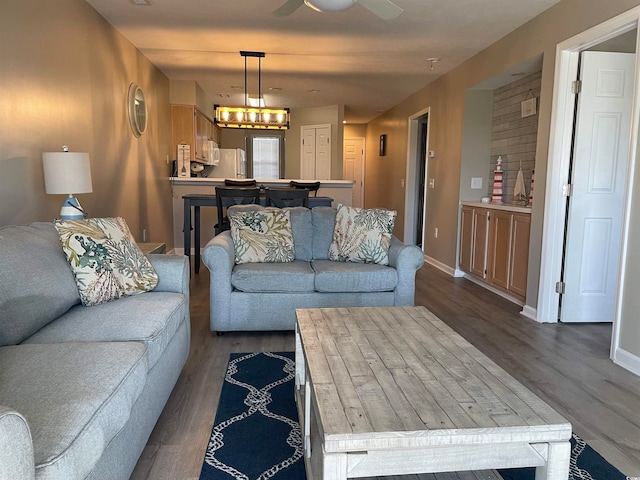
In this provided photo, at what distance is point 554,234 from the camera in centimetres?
348

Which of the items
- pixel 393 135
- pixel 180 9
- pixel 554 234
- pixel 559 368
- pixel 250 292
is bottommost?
pixel 559 368

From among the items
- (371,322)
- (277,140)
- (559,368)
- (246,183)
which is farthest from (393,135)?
(371,322)

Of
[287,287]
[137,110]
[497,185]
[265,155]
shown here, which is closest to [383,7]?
[287,287]

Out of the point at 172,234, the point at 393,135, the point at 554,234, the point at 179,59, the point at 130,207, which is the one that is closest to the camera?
the point at 554,234

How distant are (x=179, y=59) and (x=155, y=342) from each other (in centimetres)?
433

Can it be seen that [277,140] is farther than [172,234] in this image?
Yes

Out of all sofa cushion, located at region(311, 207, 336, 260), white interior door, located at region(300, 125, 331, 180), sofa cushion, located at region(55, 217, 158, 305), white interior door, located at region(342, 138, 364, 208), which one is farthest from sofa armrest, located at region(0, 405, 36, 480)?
white interior door, located at region(342, 138, 364, 208)

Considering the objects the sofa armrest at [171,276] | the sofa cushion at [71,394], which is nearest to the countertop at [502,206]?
the sofa armrest at [171,276]

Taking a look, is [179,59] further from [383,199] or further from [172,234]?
[383,199]

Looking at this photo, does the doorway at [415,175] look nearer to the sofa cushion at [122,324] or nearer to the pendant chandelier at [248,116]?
the pendant chandelier at [248,116]

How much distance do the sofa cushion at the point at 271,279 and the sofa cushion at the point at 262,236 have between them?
0.20 m

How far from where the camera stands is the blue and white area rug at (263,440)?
65.1 inches

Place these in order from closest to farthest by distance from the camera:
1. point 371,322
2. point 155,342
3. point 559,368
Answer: point 155,342 < point 371,322 < point 559,368

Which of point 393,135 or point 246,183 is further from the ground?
point 393,135
